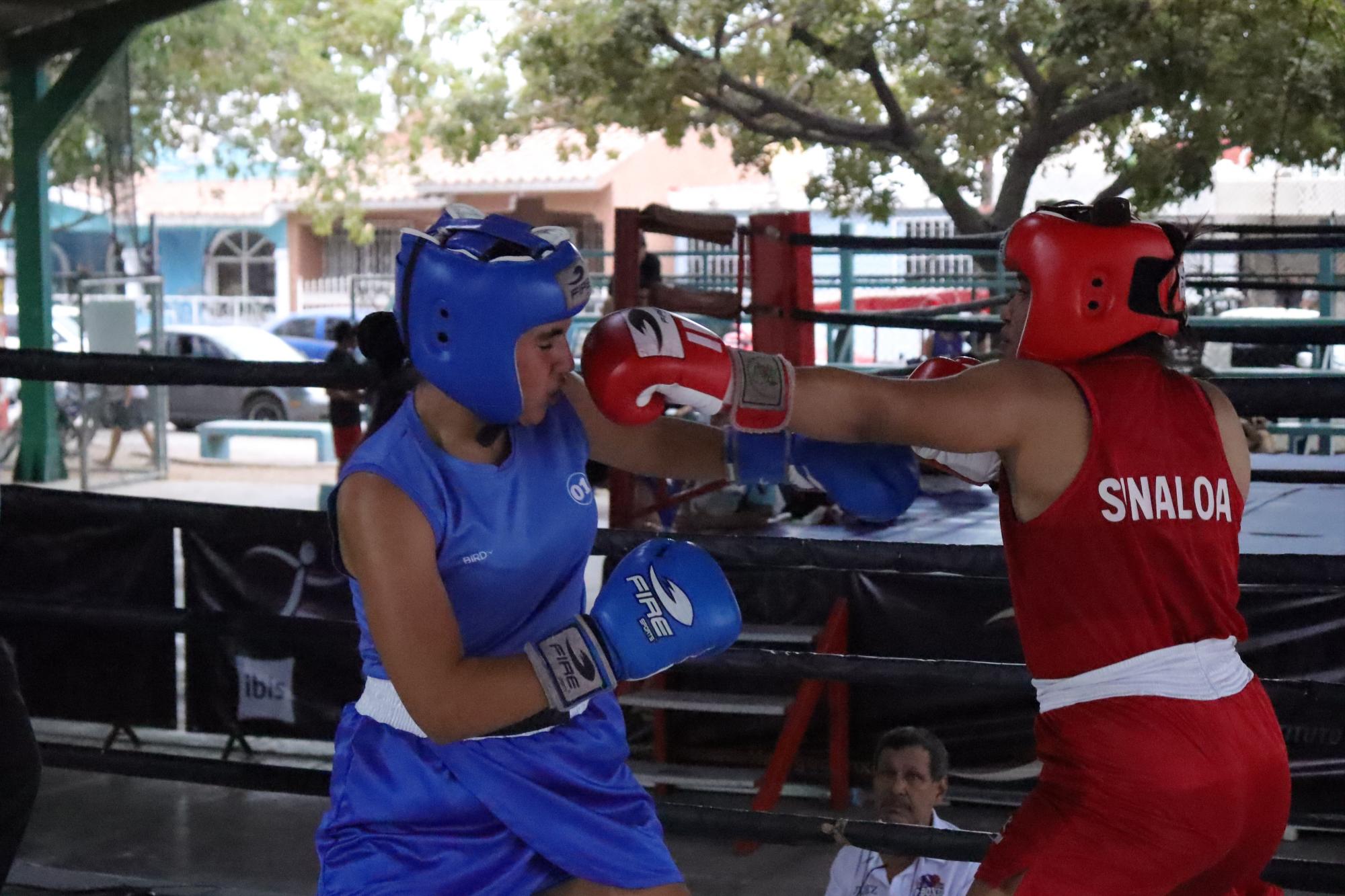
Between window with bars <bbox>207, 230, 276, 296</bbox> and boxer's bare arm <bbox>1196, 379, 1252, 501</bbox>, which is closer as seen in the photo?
boxer's bare arm <bbox>1196, 379, 1252, 501</bbox>

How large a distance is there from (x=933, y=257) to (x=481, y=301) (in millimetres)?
14884

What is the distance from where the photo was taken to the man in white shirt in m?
2.85

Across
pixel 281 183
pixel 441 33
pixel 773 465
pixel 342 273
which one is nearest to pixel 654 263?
pixel 773 465

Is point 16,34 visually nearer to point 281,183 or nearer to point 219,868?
point 219,868

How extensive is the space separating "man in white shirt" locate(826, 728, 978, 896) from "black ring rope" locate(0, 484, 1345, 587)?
53 cm

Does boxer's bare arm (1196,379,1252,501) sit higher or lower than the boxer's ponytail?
lower

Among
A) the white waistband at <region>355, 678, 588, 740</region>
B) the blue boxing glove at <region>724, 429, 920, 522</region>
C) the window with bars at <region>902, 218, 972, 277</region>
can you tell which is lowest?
the white waistband at <region>355, 678, 588, 740</region>

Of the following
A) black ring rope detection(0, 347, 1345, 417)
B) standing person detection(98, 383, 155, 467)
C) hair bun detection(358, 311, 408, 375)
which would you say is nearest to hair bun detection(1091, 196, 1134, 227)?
black ring rope detection(0, 347, 1345, 417)

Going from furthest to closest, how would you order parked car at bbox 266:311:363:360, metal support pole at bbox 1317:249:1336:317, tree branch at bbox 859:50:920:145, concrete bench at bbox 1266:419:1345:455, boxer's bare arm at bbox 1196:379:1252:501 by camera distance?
parked car at bbox 266:311:363:360 < tree branch at bbox 859:50:920:145 < metal support pole at bbox 1317:249:1336:317 < concrete bench at bbox 1266:419:1345:455 < boxer's bare arm at bbox 1196:379:1252:501

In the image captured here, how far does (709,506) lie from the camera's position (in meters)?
5.16

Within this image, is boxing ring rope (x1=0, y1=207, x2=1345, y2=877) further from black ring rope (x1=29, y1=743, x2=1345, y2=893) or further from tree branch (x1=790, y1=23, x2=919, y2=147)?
tree branch (x1=790, y1=23, x2=919, y2=147)

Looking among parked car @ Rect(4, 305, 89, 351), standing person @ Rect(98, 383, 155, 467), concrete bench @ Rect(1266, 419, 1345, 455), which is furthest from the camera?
parked car @ Rect(4, 305, 89, 351)

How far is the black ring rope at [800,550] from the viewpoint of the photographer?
89.0 inches

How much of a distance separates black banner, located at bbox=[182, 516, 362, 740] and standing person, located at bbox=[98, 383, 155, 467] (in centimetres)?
822
